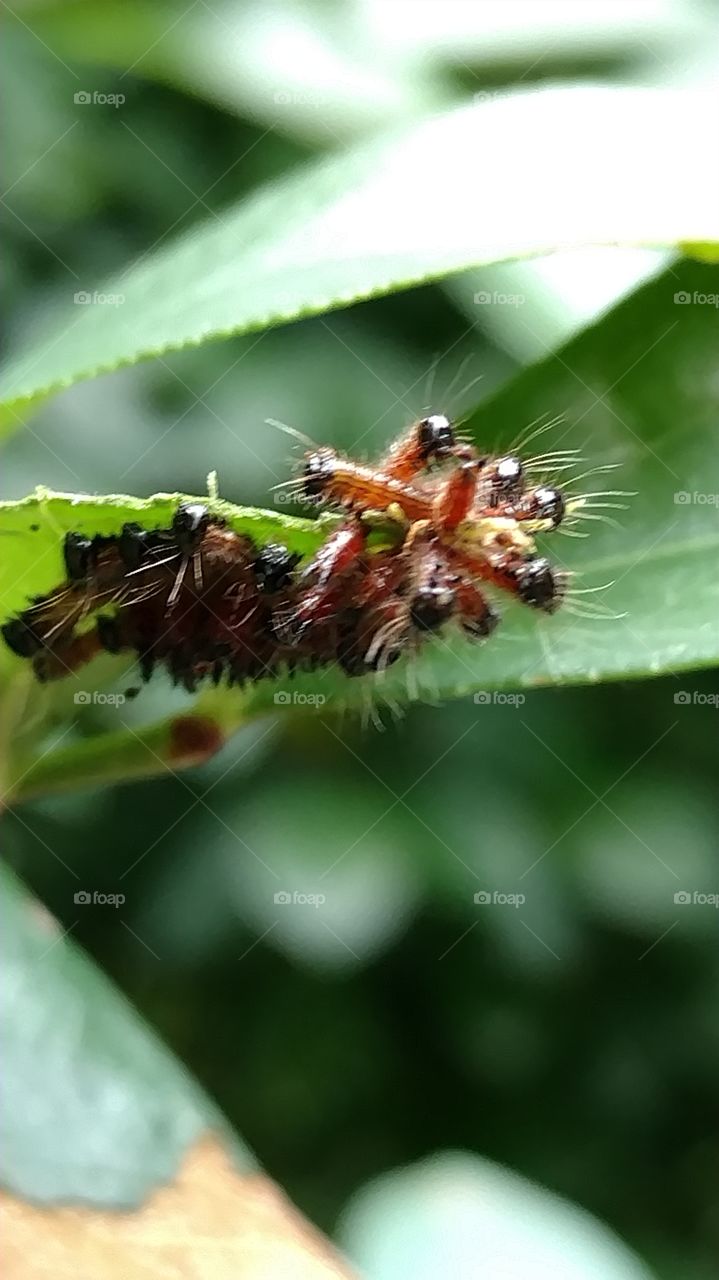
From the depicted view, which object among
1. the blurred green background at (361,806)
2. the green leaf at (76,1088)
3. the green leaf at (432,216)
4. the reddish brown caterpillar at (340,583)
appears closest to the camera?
the green leaf at (432,216)

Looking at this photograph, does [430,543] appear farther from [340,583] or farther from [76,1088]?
[76,1088]

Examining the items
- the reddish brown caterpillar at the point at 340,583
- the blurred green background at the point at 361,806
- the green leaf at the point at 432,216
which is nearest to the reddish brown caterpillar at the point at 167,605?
the reddish brown caterpillar at the point at 340,583

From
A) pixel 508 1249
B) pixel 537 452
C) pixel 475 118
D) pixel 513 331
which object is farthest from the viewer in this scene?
pixel 513 331

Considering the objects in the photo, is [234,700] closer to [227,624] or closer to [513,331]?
[227,624]

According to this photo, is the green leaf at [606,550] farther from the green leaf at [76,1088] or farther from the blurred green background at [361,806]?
the blurred green background at [361,806]

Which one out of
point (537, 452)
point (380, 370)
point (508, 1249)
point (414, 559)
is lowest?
point (508, 1249)

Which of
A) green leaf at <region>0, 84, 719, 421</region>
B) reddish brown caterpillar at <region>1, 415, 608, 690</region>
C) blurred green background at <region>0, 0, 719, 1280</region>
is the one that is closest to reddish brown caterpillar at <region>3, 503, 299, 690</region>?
reddish brown caterpillar at <region>1, 415, 608, 690</region>

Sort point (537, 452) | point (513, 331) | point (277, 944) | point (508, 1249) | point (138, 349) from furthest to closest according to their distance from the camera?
point (277, 944), point (513, 331), point (537, 452), point (508, 1249), point (138, 349)

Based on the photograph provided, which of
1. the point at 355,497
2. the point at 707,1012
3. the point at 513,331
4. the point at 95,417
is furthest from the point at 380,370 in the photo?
the point at 707,1012
